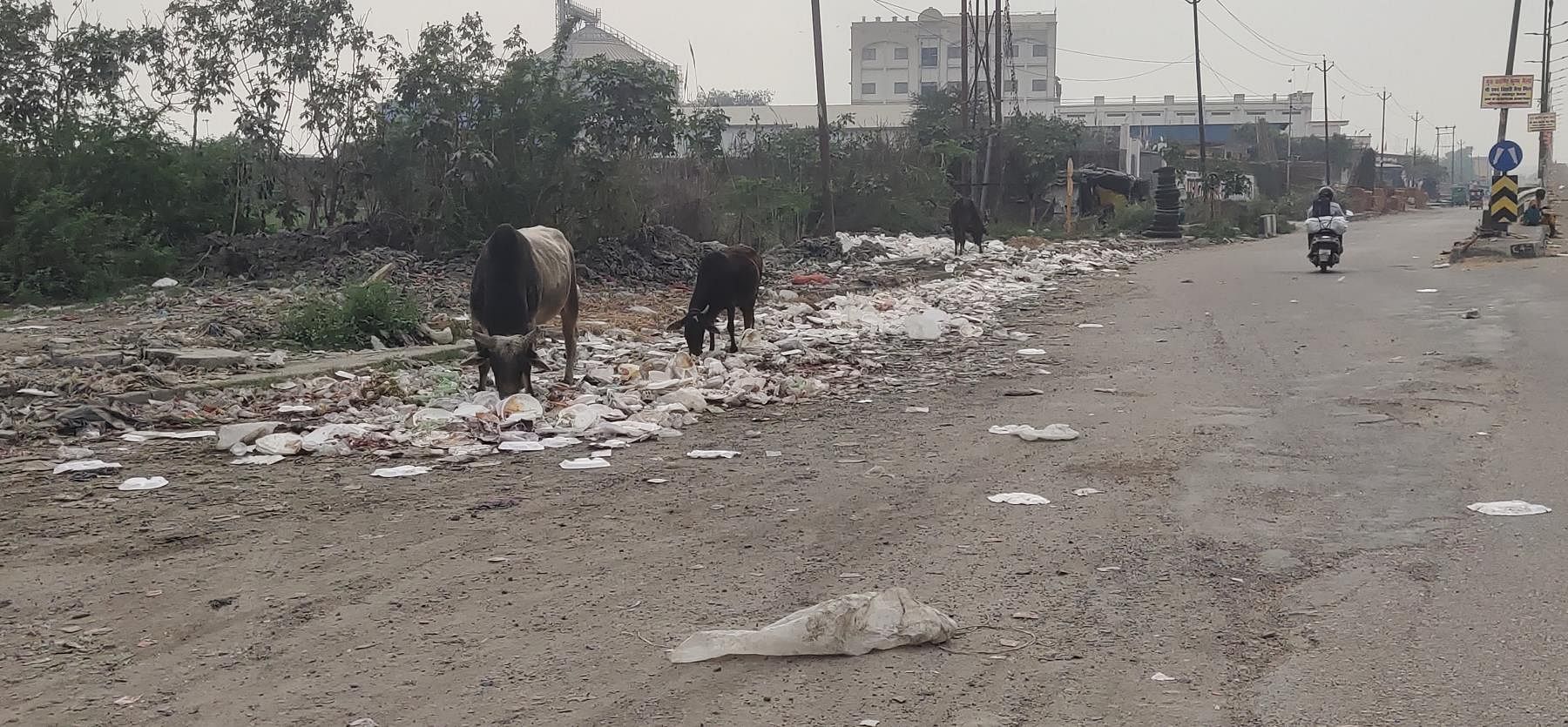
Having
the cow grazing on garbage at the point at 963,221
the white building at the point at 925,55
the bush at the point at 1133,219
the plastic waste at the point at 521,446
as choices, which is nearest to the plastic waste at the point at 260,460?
the plastic waste at the point at 521,446

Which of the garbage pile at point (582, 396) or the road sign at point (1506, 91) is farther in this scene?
the road sign at point (1506, 91)

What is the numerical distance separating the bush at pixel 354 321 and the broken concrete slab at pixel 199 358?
4.18ft

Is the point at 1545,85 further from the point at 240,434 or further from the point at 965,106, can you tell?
the point at 240,434

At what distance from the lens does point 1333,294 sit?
56.7 ft

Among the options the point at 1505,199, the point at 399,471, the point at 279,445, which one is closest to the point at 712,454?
the point at 399,471

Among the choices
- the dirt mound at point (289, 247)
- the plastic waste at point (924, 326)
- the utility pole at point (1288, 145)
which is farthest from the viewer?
the utility pole at point (1288, 145)

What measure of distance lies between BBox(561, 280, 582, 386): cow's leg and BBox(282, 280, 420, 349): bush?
75.9 inches

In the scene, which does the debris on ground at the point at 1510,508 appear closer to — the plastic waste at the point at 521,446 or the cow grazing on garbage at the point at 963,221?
the plastic waste at the point at 521,446

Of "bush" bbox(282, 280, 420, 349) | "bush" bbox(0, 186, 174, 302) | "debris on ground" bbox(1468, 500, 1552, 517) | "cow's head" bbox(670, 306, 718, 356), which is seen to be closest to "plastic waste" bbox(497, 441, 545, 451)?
"cow's head" bbox(670, 306, 718, 356)

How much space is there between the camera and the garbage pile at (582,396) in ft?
25.7

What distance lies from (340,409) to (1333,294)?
525 inches

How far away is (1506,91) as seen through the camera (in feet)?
104

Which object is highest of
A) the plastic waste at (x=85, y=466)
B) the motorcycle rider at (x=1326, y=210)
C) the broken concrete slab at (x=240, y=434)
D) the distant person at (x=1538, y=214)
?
the motorcycle rider at (x=1326, y=210)

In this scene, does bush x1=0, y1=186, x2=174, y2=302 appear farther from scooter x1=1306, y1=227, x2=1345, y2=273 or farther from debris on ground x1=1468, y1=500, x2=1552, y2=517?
scooter x1=1306, y1=227, x2=1345, y2=273
